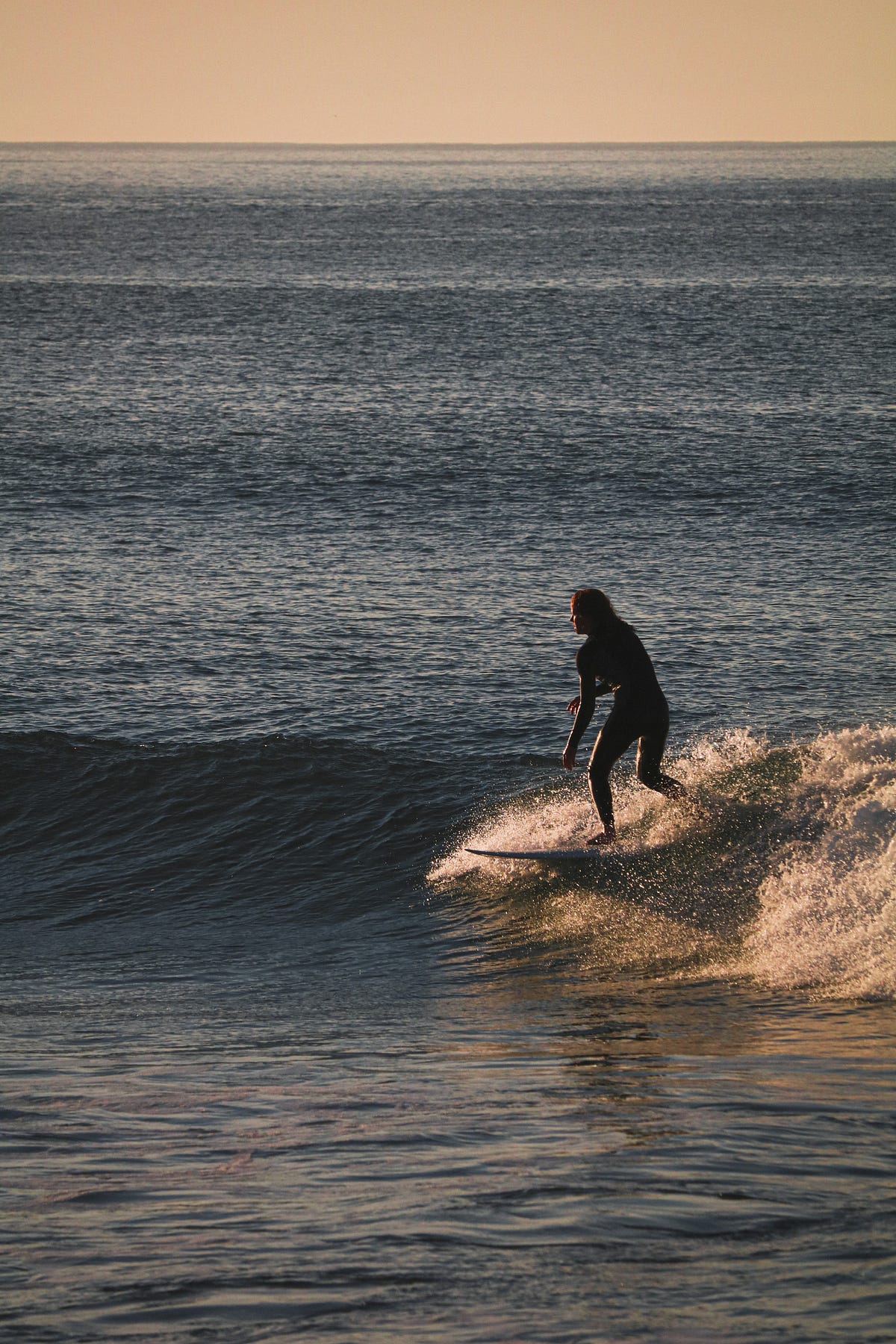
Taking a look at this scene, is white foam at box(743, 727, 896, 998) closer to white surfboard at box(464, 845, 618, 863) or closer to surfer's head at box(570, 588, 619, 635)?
white surfboard at box(464, 845, 618, 863)

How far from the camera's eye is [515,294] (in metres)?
64.1

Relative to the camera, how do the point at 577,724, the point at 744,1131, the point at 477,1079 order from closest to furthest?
the point at 744,1131, the point at 477,1079, the point at 577,724

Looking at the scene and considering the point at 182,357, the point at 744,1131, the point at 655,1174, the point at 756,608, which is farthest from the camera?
the point at 182,357

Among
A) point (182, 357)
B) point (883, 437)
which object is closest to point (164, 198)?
point (182, 357)

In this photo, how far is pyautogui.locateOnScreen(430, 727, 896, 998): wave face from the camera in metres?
9.20

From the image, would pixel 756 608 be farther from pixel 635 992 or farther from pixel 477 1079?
pixel 477 1079

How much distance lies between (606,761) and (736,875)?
51.2 inches

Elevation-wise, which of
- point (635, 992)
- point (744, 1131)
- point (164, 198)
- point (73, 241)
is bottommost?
point (635, 992)

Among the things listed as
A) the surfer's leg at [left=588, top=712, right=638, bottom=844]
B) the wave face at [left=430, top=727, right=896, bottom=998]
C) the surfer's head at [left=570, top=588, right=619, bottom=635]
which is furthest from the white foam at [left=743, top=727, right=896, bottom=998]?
the surfer's head at [left=570, top=588, right=619, bottom=635]

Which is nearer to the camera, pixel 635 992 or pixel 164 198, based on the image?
pixel 635 992

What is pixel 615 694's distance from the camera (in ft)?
34.2

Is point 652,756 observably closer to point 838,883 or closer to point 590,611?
point 590,611

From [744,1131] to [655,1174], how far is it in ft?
1.92

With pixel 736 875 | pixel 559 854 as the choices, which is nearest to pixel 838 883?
pixel 736 875
